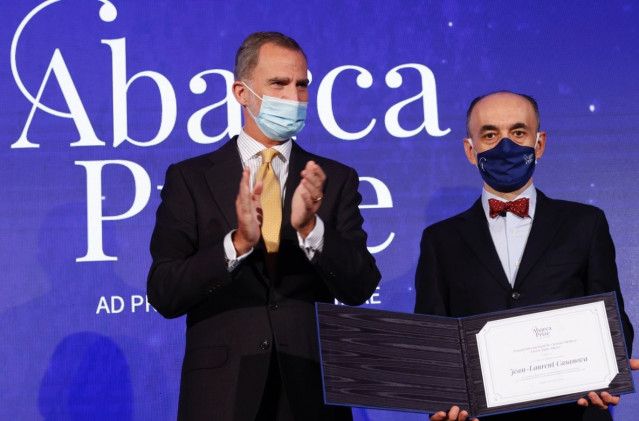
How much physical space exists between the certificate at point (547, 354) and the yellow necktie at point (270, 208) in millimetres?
562

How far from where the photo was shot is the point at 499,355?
7.40ft

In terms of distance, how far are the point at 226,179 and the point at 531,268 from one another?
895 mm

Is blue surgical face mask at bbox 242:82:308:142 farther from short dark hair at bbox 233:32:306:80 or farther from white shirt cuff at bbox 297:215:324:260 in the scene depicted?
white shirt cuff at bbox 297:215:324:260

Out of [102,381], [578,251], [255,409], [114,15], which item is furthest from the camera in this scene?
[114,15]

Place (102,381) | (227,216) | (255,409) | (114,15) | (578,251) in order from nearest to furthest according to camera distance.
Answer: (255,409) < (227,216) < (578,251) < (102,381) < (114,15)

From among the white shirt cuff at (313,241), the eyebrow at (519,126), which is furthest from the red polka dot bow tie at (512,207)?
the white shirt cuff at (313,241)

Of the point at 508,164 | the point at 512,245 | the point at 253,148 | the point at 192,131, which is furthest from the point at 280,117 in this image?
the point at 192,131

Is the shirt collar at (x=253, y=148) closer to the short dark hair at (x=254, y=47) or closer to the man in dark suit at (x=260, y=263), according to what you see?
the man in dark suit at (x=260, y=263)

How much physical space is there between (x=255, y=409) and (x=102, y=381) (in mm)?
1468

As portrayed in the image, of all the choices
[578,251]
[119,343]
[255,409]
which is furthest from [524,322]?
[119,343]

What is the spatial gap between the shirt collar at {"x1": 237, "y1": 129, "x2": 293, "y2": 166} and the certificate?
2.25 ft

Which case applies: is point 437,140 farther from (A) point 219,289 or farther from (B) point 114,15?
(A) point 219,289

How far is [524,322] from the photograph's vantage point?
228 cm

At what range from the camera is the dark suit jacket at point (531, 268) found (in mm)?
2490
